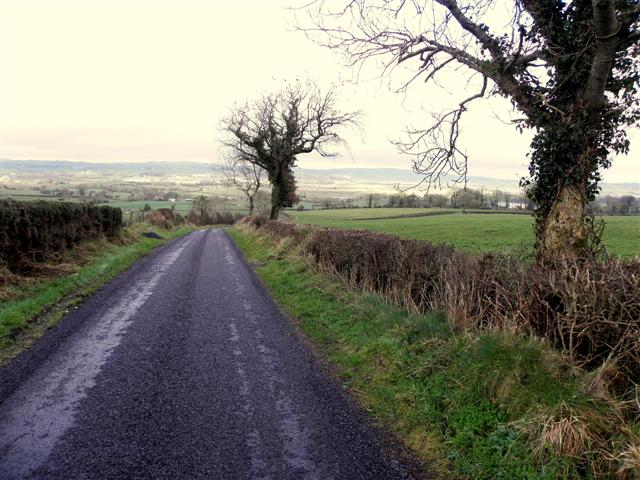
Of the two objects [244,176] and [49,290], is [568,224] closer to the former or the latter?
[49,290]

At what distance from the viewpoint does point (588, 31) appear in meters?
7.38

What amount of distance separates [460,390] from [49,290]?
381 inches

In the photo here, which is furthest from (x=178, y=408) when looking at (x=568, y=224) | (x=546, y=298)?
(x=568, y=224)

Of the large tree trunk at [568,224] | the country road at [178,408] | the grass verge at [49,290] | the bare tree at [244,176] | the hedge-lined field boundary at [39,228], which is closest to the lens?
the country road at [178,408]

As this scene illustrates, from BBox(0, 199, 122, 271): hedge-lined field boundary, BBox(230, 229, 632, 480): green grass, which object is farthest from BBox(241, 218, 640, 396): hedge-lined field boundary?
BBox(0, 199, 122, 271): hedge-lined field boundary

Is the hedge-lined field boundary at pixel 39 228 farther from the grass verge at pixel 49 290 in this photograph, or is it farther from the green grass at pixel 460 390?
the green grass at pixel 460 390

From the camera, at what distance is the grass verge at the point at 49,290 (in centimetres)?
708

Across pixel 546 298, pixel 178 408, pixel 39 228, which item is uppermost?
pixel 546 298

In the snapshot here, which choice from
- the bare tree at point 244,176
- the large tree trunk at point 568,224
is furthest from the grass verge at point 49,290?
the bare tree at point 244,176

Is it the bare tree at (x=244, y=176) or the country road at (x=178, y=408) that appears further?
the bare tree at (x=244, y=176)

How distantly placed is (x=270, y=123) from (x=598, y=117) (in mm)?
30565

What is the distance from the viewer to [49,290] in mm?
10047

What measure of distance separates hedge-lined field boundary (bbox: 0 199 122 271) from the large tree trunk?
12.8m

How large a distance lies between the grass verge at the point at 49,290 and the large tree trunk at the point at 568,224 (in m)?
9.12
